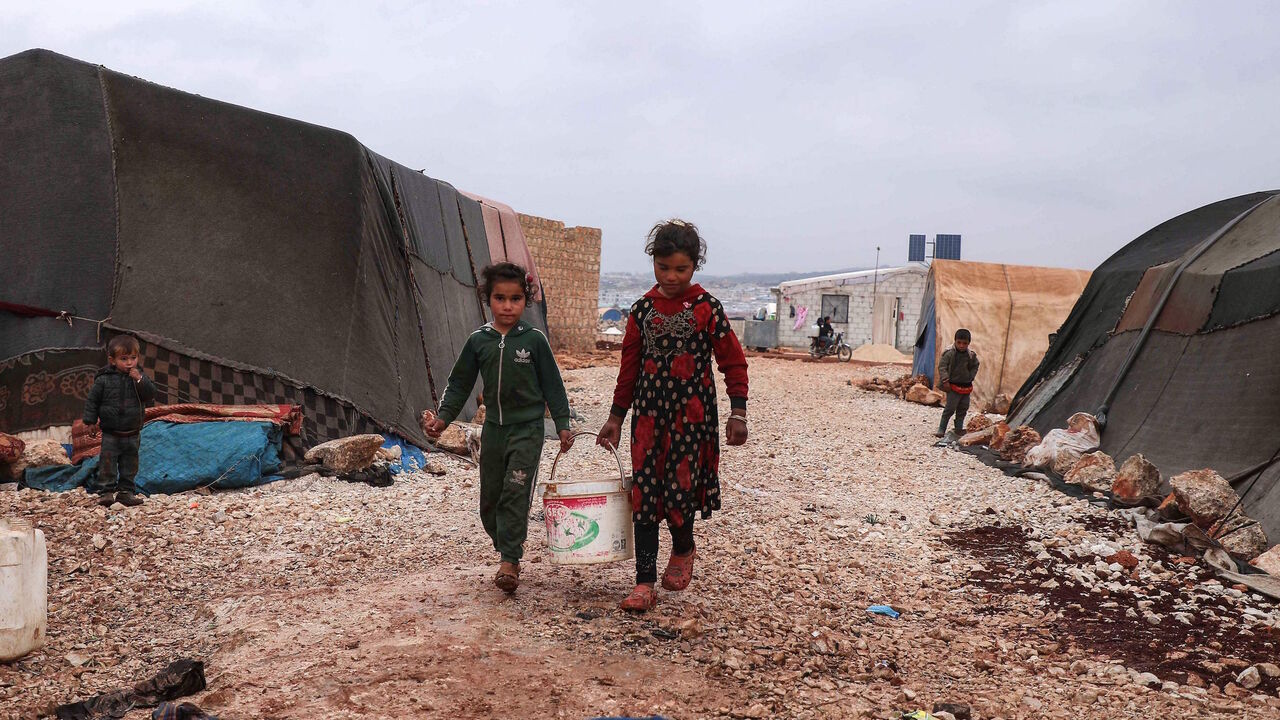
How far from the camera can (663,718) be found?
2652 mm

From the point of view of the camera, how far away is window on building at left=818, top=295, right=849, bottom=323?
32697 millimetres

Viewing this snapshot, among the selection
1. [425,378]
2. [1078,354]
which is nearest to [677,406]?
[425,378]

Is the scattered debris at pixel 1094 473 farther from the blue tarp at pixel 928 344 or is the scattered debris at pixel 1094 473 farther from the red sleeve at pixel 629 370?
the blue tarp at pixel 928 344

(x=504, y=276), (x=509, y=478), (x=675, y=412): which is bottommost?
(x=509, y=478)

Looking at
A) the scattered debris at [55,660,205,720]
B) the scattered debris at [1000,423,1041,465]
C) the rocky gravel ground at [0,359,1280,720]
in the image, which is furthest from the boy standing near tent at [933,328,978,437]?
the scattered debris at [55,660,205,720]

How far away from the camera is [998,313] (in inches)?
630

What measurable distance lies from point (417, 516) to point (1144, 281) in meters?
6.97

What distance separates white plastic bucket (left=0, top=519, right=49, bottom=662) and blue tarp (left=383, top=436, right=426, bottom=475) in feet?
10.9

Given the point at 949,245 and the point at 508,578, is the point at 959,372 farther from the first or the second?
the point at 949,245

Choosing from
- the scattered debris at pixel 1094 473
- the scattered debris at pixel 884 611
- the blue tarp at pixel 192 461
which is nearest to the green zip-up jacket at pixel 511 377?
the scattered debris at pixel 884 611

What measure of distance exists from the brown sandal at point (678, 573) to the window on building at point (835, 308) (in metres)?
29.6

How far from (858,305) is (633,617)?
30.0 metres

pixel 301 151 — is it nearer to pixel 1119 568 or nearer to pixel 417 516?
pixel 417 516

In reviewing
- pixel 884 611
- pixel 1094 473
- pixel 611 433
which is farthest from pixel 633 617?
pixel 1094 473
